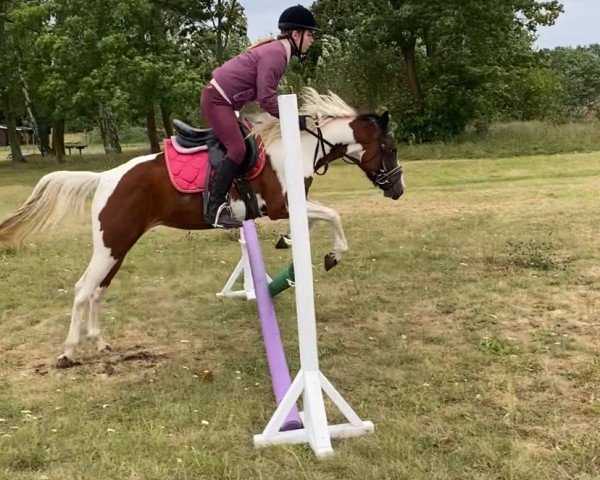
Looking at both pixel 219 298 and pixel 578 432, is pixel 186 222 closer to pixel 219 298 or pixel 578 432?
pixel 219 298

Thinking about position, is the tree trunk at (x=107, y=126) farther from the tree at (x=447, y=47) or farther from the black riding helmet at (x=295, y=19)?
the black riding helmet at (x=295, y=19)

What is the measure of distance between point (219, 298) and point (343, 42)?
90.8ft

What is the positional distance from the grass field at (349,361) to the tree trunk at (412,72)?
17.1 m

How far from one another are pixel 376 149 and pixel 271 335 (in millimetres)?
1769

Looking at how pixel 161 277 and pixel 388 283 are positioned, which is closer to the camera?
pixel 388 283

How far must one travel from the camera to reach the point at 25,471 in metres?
3.12

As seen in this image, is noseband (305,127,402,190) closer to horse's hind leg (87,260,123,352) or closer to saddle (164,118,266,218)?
saddle (164,118,266,218)

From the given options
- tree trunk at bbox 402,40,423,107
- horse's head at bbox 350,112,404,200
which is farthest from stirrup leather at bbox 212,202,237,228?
tree trunk at bbox 402,40,423,107

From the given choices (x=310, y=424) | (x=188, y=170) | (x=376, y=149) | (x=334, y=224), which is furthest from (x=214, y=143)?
(x=310, y=424)

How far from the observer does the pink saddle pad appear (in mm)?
4629

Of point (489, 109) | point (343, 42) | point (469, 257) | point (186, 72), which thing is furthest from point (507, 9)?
point (469, 257)

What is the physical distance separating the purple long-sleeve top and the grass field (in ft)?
6.30

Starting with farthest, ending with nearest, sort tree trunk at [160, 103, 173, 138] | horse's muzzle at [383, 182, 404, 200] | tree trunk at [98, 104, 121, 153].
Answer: tree trunk at [98, 104, 121, 153]
tree trunk at [160, 103, 173, 138]
horse's muzzle at [383, 182, 404, 200]

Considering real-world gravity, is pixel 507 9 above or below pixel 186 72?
above
